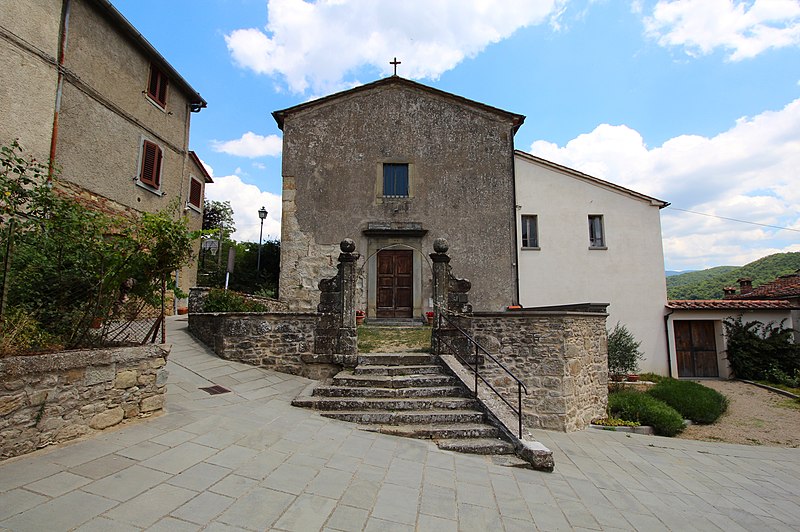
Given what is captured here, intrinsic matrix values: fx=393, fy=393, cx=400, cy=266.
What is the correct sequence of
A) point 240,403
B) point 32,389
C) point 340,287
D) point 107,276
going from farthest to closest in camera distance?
1. point 340,287
2. point 240,403
3. point 107,276
4. point 32,389

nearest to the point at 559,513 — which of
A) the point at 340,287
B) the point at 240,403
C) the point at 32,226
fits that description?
the point at 240,403

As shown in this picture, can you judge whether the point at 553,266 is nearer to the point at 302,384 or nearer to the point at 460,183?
the point at 460,183

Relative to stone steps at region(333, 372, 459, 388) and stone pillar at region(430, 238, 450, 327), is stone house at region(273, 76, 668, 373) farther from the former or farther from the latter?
stone steps at region(333, 372, 459, 388)

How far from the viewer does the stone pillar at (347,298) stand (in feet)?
25.2

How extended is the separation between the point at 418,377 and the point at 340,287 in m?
2.36

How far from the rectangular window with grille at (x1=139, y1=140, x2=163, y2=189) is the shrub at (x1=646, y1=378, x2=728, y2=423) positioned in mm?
15345

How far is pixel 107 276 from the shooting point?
4.78 m

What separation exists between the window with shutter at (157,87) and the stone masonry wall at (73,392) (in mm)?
10138

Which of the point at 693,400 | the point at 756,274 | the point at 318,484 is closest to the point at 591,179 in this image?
the point at 693,400

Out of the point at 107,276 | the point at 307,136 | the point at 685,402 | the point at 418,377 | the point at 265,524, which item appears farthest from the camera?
the point at 307,136

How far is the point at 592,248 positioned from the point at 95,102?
15324 millimetres

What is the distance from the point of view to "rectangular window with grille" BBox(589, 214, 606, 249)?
45.8 ft

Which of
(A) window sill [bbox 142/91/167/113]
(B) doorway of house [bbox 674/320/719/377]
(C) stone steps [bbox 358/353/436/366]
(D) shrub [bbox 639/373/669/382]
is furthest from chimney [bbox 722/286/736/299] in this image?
(A) window sill [bbox 142/91/167/113]

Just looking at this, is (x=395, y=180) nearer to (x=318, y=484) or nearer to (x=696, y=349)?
(x=318, y=484)
